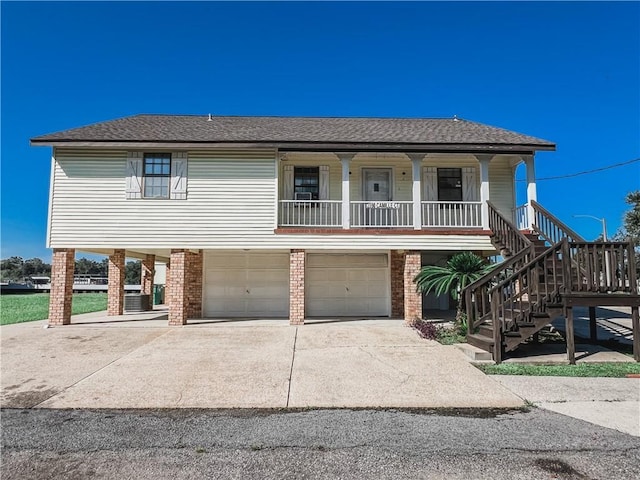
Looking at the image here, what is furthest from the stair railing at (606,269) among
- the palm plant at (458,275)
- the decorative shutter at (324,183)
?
the decorative shutter at (324,183)

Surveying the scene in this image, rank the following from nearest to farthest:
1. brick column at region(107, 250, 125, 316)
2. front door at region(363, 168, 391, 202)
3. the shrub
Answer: the shrub → front door at region(363, 168, 391, 202) → brick column at region(107, 250, 125, 316)

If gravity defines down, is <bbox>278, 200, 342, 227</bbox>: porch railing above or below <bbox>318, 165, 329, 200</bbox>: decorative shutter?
below

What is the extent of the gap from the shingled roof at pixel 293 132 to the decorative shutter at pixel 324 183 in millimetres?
1146

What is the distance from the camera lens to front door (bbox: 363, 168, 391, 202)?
44.3 ft

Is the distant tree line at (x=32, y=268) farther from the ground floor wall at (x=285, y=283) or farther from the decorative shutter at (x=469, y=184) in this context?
the decorative shutter at (x=469, y=184)

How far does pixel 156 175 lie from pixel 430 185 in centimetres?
857

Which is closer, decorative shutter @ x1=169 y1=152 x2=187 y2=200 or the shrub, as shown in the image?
the shrub

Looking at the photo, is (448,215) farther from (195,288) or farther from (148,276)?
(148,276)

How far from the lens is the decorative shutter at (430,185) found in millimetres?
13258

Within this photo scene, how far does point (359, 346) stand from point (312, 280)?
17.2ft

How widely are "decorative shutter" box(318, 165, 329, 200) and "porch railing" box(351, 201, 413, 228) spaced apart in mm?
971

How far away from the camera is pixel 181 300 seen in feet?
37.9

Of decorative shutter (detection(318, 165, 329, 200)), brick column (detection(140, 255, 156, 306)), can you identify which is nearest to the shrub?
decorative shutter (detection(318, 165, 329, 200))

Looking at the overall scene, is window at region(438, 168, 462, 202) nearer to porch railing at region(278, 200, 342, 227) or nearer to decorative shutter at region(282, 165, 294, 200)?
porch railing at region(278, 200, 342, 227)
